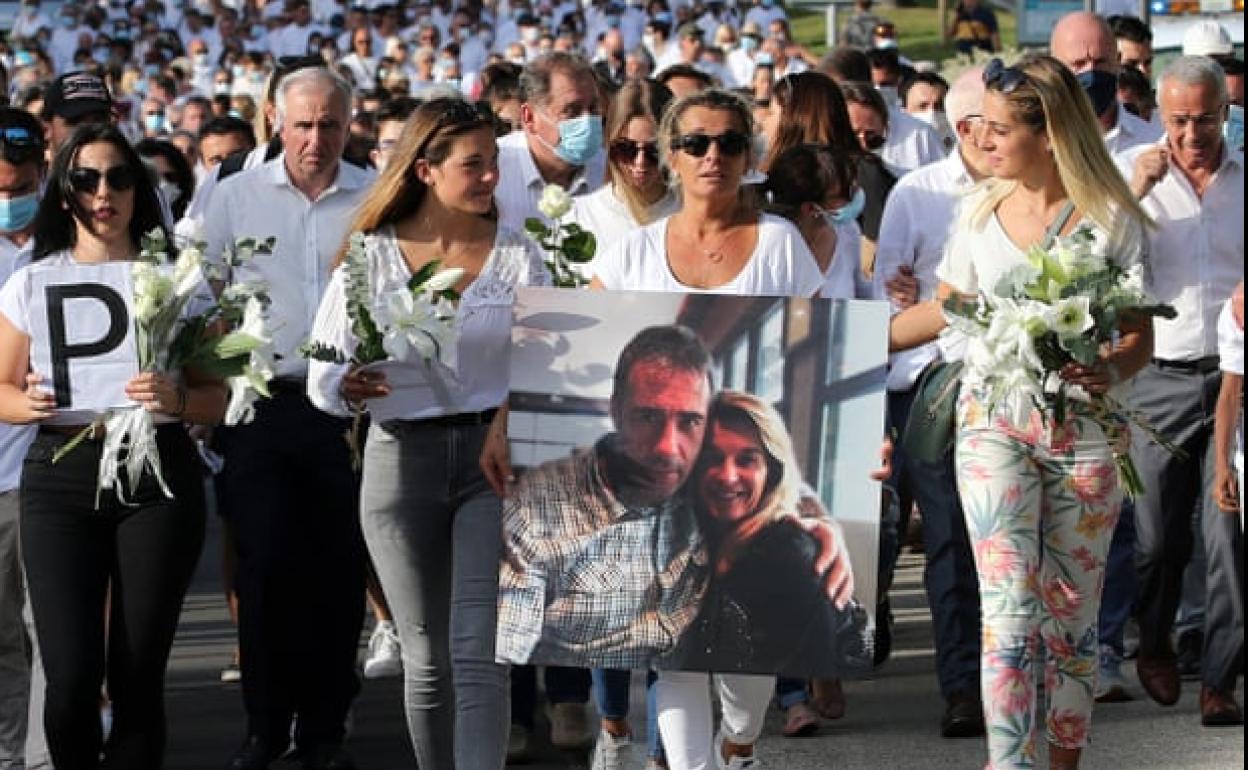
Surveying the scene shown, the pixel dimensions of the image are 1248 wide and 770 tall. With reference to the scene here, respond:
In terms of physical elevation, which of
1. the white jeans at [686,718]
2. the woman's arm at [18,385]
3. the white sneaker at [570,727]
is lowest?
the white sneaker at [570,727]

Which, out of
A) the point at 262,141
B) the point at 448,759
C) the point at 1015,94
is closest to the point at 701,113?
the point at 1015,94

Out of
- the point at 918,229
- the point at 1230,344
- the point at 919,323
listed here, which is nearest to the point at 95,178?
the point at 919,323

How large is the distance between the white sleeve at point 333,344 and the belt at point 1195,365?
343 cm

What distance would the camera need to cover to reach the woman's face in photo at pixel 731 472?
22.6 ft

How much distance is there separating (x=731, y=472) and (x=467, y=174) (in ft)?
3.69

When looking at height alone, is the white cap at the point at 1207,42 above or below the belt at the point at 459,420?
above

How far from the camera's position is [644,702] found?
9344 millimetres

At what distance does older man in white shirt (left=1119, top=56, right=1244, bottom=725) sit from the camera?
9031 millimetres

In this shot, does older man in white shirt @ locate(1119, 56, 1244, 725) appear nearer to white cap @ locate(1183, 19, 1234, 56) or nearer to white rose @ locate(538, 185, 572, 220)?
white rose @ locate(538, 185, 572, 220)

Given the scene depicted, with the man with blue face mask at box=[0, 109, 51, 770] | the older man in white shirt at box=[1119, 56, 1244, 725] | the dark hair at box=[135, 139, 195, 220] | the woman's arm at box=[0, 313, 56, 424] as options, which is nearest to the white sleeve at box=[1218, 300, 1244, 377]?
the older man in white shirt at box=[1119, 56, 1244, 725]

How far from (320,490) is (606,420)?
6.39 ft

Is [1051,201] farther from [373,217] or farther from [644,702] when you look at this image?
[644,702]

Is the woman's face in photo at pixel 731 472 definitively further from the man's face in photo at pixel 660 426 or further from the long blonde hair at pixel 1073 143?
the long blonde hair at pixel 1073 143

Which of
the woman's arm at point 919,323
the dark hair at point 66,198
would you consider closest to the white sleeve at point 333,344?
the dark hair at point 66,198
